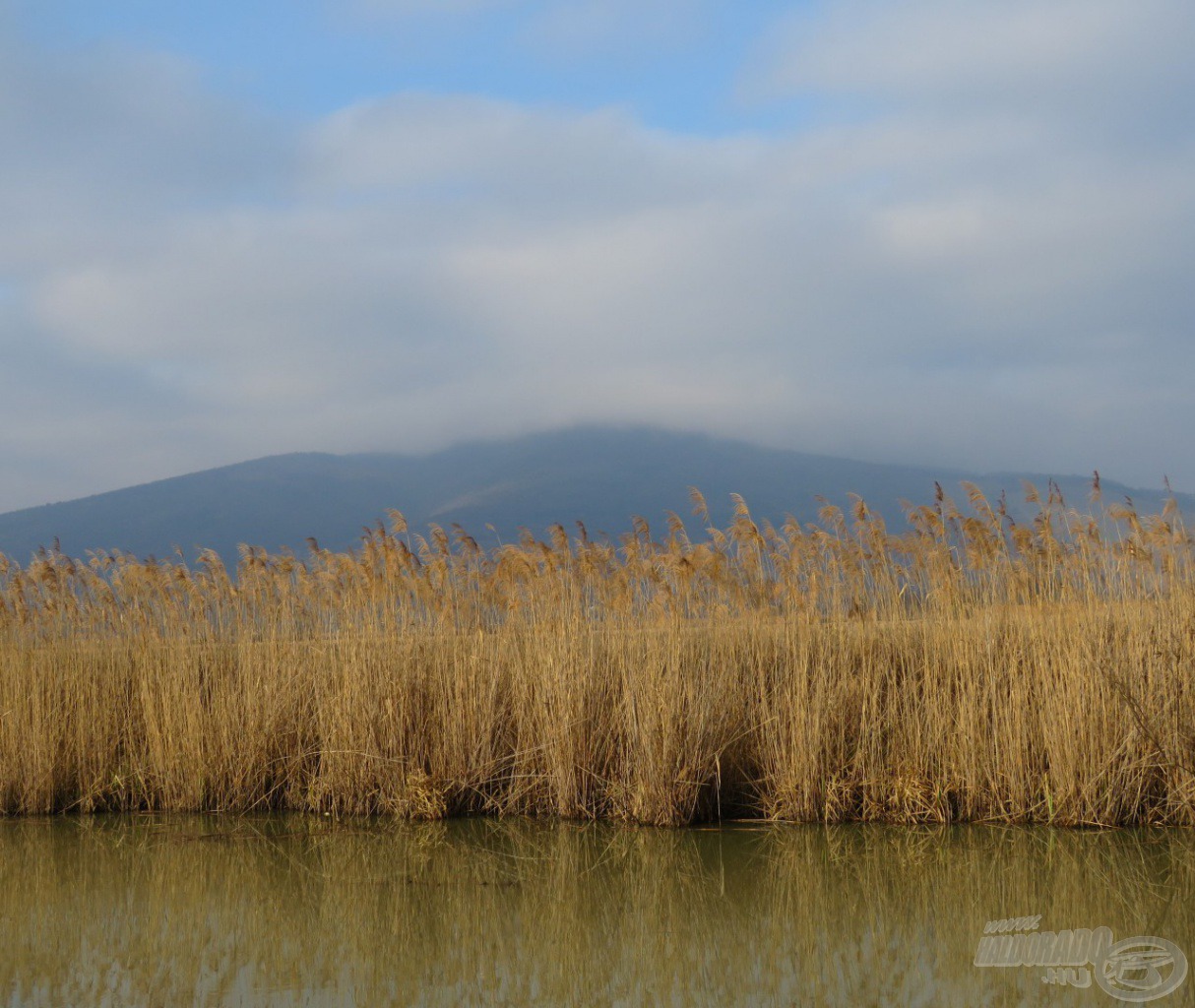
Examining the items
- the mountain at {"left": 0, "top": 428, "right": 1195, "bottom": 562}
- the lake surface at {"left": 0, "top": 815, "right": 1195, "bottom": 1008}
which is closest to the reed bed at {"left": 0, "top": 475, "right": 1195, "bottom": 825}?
the lake surface at {"left": 0, "top": 815, "right": 1195, "bottom": 1008}

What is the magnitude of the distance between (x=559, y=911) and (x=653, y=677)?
1.77m

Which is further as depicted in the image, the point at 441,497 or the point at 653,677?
the point at 441,497

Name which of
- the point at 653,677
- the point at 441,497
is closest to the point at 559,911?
the point at 653,677

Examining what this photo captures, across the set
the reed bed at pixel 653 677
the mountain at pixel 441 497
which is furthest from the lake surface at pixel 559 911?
the mountain at pixel 441 497

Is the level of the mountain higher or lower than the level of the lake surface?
higher

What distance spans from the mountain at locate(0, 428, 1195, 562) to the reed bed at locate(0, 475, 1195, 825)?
128 m

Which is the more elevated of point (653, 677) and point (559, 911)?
point (653, 677)

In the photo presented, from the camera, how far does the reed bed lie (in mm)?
6297

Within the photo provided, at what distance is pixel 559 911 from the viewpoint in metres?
5.14

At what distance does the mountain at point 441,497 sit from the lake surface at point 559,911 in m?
129

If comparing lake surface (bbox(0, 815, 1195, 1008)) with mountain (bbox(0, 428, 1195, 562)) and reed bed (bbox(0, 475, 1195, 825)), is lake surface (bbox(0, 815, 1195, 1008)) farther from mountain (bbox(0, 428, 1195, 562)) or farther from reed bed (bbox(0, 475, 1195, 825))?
mountain (bbox(0, 428, 1195, 562))

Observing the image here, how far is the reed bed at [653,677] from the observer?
6.30 meters

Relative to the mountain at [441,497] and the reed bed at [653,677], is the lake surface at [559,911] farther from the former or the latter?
the mountain at [441,497]

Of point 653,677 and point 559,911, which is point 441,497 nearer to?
point 653,677
